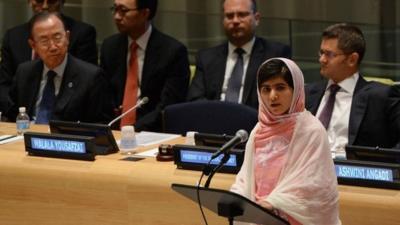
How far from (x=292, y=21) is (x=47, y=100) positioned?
2.35 m

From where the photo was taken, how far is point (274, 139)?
3012 mm

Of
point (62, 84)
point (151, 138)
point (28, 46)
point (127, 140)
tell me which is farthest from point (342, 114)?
point (28, 46)

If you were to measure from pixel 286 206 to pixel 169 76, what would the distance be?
2.96 m

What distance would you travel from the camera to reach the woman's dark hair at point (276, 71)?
2.97 metres

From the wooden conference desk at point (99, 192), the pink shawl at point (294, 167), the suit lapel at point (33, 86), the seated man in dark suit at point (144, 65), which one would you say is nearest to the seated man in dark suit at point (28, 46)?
the seated man in dark suit at point (144, 65)

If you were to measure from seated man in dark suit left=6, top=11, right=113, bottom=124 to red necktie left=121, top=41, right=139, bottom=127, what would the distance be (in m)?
0.43

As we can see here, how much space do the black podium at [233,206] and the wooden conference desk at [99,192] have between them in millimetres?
678

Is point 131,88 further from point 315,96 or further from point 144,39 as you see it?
point 315,96

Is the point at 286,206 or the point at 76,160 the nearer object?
the point at 286,206

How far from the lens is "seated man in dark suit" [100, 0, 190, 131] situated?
5.75 meters

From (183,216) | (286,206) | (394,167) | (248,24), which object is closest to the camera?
(286,206)

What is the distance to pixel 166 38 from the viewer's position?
231 inches

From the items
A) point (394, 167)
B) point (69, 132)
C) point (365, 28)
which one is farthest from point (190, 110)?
point (365, 28)

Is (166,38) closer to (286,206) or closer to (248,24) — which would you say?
(248,24)
